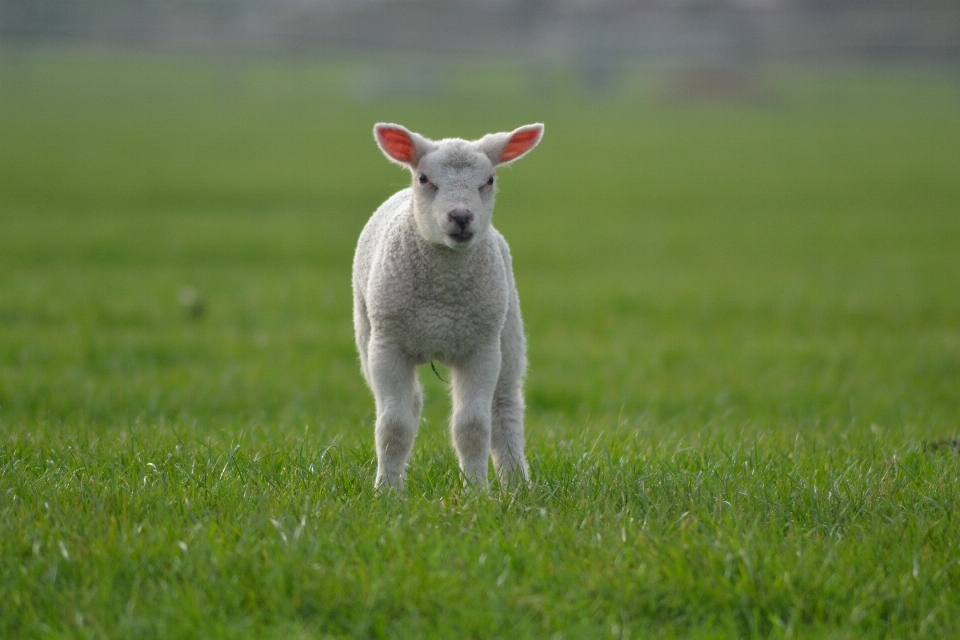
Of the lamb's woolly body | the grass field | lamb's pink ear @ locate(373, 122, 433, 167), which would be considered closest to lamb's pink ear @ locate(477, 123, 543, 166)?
lamb's pink ear @ locate(373, 122, 433, 167)

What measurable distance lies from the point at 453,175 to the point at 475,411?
0.96m

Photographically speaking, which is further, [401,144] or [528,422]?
[528,422]

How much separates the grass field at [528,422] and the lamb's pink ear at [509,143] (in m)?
1.32

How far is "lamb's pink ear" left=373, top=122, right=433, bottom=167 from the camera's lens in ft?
14.9

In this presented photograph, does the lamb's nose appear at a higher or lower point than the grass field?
higher

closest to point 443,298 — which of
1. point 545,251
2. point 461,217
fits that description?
point 461,217

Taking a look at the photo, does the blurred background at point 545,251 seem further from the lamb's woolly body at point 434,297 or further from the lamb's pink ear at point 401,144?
the lamb's pink ear at point 401,144

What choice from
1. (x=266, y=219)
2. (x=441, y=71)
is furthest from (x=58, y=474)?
(x=441, y=71)

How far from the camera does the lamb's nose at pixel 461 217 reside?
14.1 ft

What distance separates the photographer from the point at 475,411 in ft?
14.6

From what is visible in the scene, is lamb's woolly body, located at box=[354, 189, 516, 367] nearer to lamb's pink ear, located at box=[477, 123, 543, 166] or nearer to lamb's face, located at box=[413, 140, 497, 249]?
lamb's face, located at box=[413, 140, 497, 249]

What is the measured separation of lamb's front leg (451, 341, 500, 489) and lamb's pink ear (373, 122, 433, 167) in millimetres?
864

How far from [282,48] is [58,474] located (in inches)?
2737

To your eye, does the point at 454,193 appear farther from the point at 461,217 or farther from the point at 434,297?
the point at 434,297
